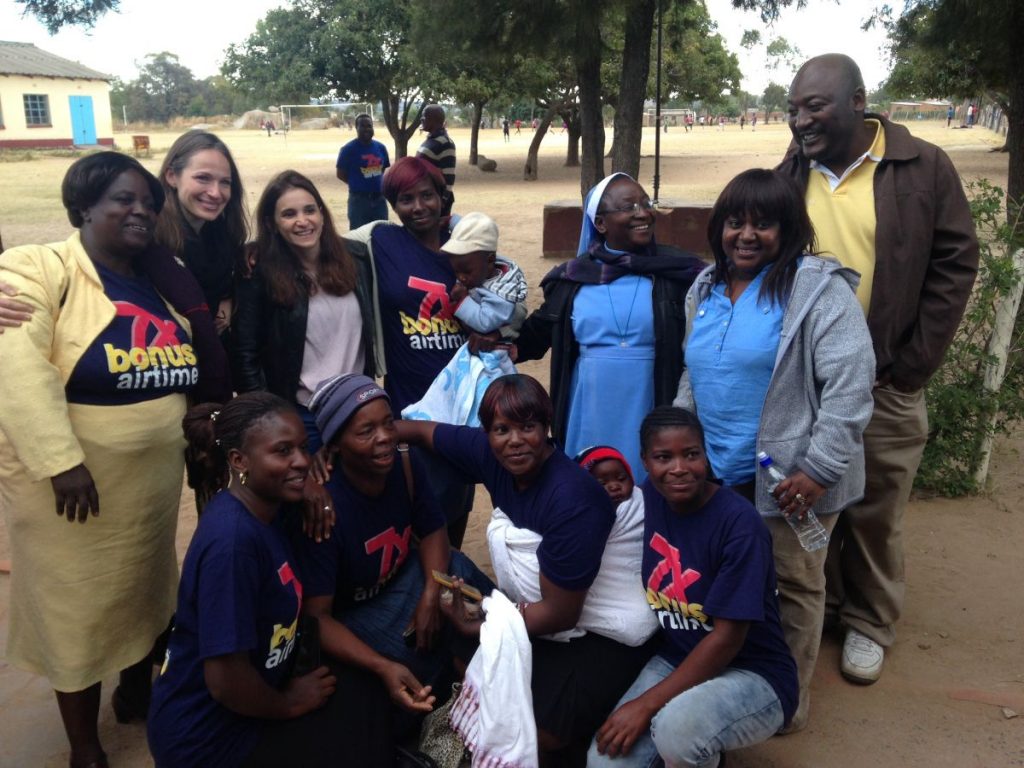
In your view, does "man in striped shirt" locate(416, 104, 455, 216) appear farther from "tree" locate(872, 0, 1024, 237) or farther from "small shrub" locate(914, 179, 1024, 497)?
"small shrub" locate(914, 179, 1024, 497)

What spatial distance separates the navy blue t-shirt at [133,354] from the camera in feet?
8.70

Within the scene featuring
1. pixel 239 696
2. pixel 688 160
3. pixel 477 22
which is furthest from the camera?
pixel 688 160

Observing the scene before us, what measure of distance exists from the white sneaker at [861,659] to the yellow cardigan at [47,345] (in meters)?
2.72

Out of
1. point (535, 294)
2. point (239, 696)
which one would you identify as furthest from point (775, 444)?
point (535, 294)

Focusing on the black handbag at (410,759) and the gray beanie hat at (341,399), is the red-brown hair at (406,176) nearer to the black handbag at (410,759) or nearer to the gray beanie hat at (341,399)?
the gray beanie hat at (341,399)

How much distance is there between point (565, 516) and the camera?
8.47ft

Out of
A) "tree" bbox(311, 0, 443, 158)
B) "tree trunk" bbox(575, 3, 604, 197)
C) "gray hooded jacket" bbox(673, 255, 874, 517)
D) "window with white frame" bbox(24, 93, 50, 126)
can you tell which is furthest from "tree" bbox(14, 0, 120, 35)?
"window with white frame" bbox(24, 93, 50, 126)

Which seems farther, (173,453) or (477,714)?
(173,453)

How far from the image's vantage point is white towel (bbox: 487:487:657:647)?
2.71 m

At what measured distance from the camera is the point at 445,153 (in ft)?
32.5

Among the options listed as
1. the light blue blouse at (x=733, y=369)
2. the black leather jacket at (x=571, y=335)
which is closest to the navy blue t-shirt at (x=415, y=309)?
the black leather jacket at (x=571, y=335)

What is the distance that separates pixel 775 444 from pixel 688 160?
29563mm

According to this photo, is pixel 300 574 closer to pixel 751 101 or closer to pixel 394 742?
pixel 394 742

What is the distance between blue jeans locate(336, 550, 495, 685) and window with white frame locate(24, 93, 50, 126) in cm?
4302
